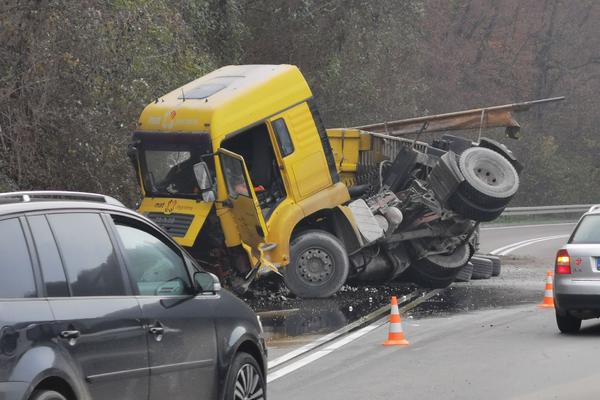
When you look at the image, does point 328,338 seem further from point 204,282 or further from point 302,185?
point 204,282

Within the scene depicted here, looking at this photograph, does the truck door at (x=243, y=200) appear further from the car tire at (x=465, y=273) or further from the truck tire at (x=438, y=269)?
the car tire at (x=465, y=273)

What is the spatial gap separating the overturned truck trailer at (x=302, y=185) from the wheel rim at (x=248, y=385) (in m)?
7.56

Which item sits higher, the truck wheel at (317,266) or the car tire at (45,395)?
the car tire at (45,395)

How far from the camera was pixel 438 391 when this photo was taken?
31.7ft

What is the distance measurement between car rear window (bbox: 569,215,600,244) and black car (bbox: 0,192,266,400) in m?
6.31

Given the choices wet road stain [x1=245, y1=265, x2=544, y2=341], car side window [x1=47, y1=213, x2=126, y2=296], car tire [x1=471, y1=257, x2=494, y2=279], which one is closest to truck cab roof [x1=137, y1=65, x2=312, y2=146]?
wet road stain [x1=245, y1=265, x2=544, y2=341]

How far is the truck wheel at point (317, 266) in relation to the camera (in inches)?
677

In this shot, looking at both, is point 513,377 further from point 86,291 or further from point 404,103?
point 404,103

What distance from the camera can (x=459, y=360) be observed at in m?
11.4

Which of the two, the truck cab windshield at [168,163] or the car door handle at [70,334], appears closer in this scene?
the car door handle at [70,334]

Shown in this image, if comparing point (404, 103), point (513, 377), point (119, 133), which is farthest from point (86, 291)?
point (404, 103)

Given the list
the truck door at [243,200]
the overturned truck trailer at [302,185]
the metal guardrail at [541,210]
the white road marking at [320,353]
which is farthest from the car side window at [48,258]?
the metal guardrail at [541,210]

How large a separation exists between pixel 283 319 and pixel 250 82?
3469mm

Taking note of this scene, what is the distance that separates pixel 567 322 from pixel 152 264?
290 inches
